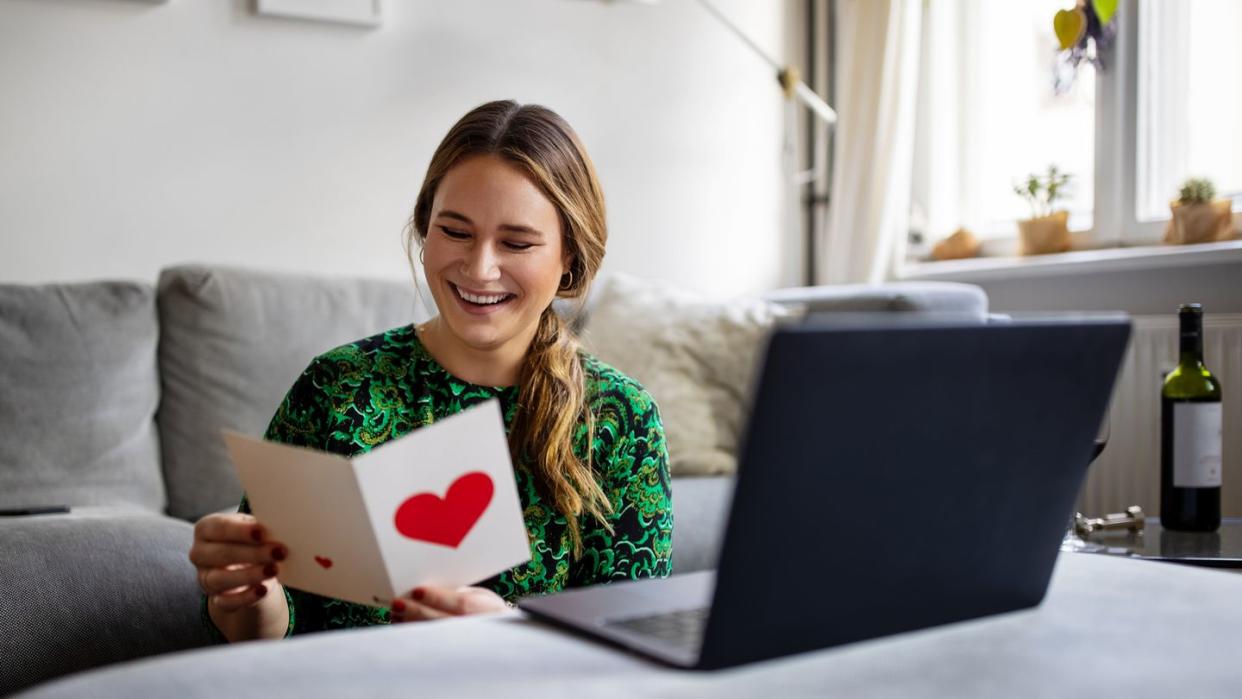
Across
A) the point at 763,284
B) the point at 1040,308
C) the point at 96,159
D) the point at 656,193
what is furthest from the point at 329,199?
the point at 1040,308

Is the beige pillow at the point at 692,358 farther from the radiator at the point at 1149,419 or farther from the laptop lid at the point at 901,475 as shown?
the laptop lid at the point at 901,475

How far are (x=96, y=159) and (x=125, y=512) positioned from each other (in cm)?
87

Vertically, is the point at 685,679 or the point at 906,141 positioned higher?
the point at 906,141

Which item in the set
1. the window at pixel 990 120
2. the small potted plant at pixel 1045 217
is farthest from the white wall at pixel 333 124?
the small potted plant at pixel 1045 217

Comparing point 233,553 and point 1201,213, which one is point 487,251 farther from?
point 1201,213

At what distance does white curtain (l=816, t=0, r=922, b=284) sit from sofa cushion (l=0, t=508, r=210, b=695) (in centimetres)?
203

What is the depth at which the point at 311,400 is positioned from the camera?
1289mm

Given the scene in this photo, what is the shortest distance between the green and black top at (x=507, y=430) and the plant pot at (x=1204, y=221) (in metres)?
1.64

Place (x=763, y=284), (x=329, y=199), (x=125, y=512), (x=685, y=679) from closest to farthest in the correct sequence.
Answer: (x=685, y=679), (x=125, y=512), (x=329, y=199), (x=763, y=284)

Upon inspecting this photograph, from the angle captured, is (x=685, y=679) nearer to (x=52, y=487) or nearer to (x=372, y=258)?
(x=52, y=487)

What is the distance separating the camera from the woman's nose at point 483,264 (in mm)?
1272

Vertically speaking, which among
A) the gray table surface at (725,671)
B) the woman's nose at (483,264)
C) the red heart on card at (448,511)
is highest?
the woman's nose at (483,264)

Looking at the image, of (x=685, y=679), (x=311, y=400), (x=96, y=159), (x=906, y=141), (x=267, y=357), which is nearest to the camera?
(x=685, y=679)

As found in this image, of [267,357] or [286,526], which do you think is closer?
[286,526]
